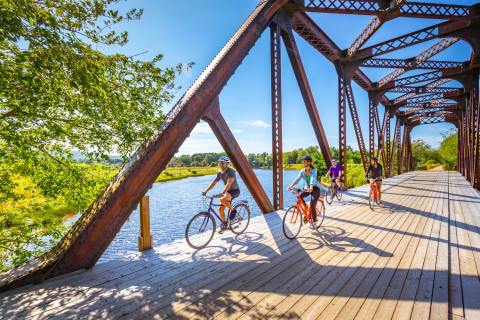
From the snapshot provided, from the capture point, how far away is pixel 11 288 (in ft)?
9.42

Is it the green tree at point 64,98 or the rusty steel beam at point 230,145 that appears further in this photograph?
the rusty steel beam at point 230,145

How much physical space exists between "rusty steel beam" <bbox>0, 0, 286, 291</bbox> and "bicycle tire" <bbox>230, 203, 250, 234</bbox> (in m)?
2.18

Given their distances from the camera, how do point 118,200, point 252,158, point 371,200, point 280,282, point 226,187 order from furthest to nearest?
point 252,158
point 371,200
point 226,187
point 118,200
point 280,282

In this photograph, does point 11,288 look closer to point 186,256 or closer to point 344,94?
point 186,256

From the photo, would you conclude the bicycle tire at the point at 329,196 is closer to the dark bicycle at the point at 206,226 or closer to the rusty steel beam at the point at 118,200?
the dark bicycle at the point at 206,226

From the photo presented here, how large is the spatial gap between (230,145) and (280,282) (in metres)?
3.60

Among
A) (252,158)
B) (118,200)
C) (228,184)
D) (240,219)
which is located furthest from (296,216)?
(252,158)

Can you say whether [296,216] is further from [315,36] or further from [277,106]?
[315,36]

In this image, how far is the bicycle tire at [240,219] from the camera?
16.6 ft

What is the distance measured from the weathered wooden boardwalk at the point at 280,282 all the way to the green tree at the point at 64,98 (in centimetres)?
212

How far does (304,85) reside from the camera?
337 inches

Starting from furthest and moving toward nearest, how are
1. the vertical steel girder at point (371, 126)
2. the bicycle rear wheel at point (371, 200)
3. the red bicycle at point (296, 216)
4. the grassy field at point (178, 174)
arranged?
the grassy field at point (178, 174) < the vertical steel girder at point (371, 126) < the bicycle rear wheel at point (371, 200) < the red bicycle at point (296, 216)

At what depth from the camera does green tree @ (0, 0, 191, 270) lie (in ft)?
7.78

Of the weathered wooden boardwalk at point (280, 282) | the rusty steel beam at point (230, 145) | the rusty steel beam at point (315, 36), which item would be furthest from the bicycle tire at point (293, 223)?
the rusty steel beam at point (315, 36)
